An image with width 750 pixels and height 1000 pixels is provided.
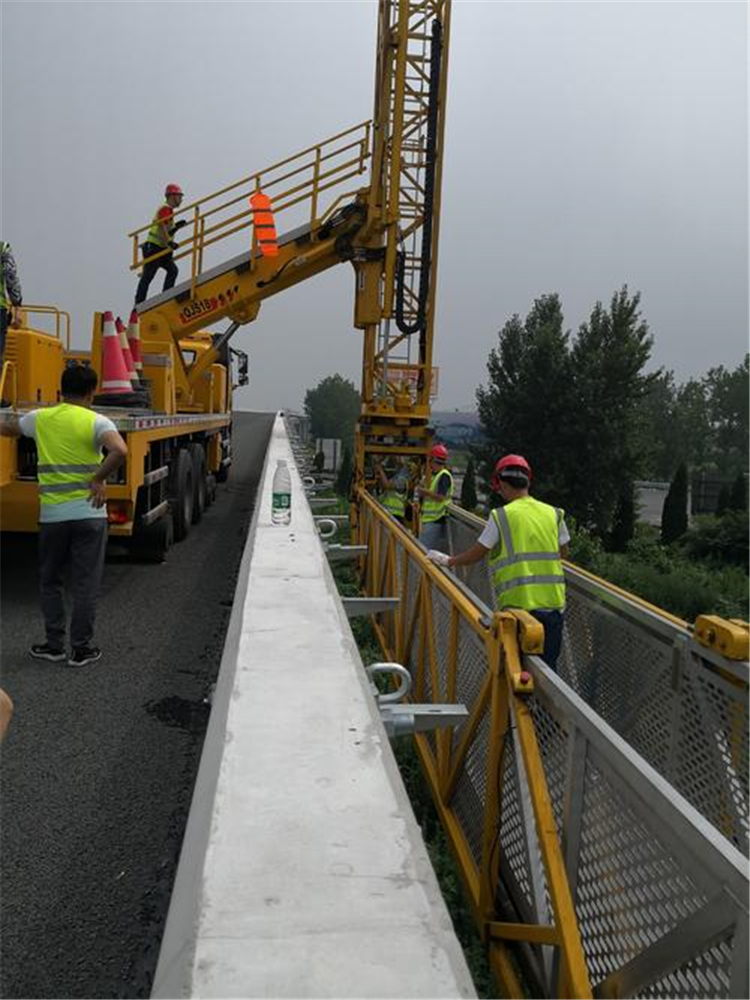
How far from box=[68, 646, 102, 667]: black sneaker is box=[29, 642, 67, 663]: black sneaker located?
0.34 feet

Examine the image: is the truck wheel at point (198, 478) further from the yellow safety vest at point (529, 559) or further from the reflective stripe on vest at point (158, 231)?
the yellow safety vest at point (529, 559)

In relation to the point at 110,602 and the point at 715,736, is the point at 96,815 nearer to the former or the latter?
the point at 715,736

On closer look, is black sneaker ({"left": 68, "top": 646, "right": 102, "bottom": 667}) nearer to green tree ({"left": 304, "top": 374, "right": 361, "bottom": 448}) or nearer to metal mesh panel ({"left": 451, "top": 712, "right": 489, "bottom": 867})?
metal mesh panel ({"left": 451, "top": 712, "right": 489, "bottom": 867})

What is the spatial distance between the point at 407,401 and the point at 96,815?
32.2 ft

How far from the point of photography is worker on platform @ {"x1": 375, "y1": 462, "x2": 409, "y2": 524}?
11.3 m

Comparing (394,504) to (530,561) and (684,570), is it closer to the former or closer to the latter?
(530,561)

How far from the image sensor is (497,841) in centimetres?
289

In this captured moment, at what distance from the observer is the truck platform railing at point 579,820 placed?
5.71ft

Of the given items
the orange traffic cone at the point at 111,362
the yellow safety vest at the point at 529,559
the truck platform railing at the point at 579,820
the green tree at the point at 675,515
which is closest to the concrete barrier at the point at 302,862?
the truck platform railing at the point at 579,820

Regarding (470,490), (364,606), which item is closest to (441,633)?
(364,606)

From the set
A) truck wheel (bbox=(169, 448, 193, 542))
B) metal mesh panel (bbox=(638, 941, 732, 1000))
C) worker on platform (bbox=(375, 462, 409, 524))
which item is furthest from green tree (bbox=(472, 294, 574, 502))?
metal mesh panel (bbox=(638, 941, 732, 1000))

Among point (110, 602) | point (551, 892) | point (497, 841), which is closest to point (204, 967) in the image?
point (551, 892)

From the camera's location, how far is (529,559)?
4.49 metres

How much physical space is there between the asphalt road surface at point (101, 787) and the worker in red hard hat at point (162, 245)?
6131mm
